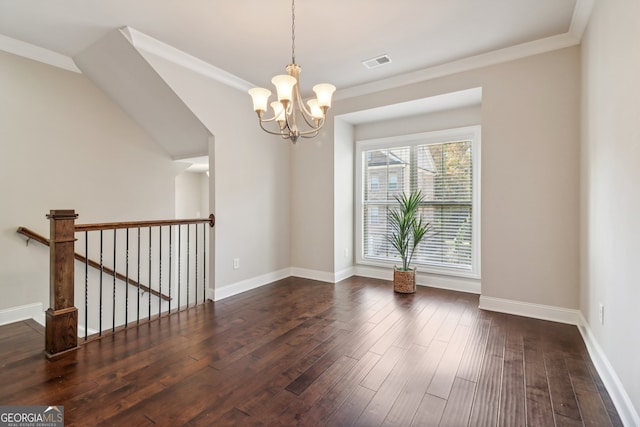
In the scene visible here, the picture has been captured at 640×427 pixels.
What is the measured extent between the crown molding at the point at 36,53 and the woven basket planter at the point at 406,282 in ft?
15.0

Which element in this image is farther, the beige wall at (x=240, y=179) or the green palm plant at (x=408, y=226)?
the green palm plant at (x=408, y=226)

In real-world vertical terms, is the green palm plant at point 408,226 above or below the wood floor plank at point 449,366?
above

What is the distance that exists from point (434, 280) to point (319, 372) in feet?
8.44

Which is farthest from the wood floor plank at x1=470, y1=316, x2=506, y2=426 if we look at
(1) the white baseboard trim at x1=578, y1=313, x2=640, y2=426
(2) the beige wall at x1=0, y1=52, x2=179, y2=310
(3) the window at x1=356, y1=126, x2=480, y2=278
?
(2) the beige wall at x1=0, y1=52, x2=179, y2=310

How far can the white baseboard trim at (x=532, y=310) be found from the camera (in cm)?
282

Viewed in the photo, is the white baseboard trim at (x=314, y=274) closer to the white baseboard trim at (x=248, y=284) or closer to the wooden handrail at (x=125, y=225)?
the white baseboard trim at (x=248, y=284)

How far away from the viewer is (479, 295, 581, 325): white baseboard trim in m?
2.82

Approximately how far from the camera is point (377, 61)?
329cm

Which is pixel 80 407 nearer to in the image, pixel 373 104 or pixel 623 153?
pixel 623 153

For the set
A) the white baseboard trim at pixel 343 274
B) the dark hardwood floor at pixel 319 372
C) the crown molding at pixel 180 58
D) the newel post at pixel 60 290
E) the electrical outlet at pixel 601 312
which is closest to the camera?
the dark hardwood floor at pixel 319 372

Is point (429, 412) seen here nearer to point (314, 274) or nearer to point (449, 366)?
point (449, 366)

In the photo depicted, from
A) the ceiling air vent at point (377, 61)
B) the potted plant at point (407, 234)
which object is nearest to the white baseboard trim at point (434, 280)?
the potted plant at point (407, 234)

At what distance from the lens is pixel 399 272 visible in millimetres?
3828

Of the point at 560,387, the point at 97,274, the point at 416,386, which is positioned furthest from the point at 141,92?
the point at 560,387
